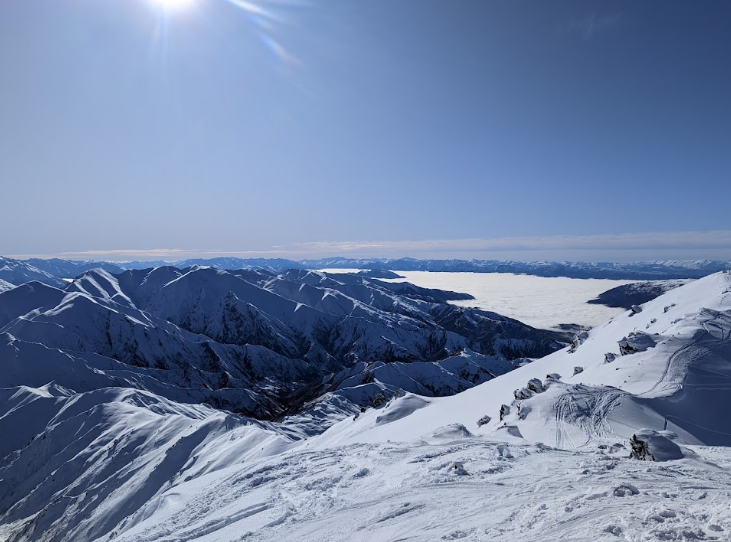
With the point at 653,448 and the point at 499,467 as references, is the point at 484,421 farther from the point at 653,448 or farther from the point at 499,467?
the point at 499,467

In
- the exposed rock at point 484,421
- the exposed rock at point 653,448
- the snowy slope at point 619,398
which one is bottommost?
the exposed rock at point 484,421

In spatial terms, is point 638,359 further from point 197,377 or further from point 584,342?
point 197,377

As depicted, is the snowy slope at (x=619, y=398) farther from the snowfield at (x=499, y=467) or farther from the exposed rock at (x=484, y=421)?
the exposed rock at (x=484, y=421)

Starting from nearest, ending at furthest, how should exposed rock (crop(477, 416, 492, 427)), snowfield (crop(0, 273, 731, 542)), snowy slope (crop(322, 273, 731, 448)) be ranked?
snowfield (crop(0, 273, 731, 542)), snowy slope (crop(322, 273, 731, 448)), exposed rock (crop(477, 416, 492, 427))

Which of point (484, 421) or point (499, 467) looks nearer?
point (499, 467)

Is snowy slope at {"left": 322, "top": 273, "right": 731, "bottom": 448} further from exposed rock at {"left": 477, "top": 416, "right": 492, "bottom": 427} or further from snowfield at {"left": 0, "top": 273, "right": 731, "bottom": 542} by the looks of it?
exposed rock at {"left": 477, "top": 416, "right": 492, "bottom": 427}

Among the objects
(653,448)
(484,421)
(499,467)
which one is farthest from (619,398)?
(499,467)

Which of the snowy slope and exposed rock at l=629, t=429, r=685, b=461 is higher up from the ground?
exposed rock at l=629, t=429, r=685, b=461

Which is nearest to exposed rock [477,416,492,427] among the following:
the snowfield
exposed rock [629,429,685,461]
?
the snowfield

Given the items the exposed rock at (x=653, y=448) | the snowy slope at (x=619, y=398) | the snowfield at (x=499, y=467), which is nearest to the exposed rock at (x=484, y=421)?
the snowfield at (x=499, y=467)

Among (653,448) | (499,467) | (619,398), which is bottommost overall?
(619,398)
